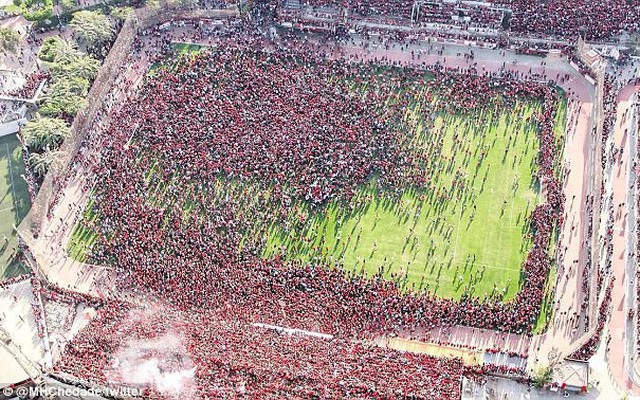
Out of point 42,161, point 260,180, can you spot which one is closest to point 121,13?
point 42,161

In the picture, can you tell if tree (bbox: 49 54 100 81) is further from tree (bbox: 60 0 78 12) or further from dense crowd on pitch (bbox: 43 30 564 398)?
tree (bbox: 60 0 78 12)

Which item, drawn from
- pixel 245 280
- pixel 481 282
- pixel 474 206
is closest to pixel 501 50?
pixel 474 206

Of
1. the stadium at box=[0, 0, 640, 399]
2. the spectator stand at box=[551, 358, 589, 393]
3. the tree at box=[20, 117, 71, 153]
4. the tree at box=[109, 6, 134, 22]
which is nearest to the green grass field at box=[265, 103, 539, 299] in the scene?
the stadium at box=[0, 0, 640, 399]

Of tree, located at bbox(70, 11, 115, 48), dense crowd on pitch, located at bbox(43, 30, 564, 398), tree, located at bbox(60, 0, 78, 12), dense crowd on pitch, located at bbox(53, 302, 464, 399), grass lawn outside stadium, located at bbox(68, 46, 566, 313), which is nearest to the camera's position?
dense crowd on pitch, located at bbox(53, 302, 464, 399)

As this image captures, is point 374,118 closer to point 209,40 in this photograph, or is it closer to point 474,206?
point 474,206

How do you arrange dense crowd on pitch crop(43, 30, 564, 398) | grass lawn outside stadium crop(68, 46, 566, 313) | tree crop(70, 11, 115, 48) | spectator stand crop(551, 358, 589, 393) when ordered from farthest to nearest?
tree crop(70, 11, 115, 48), grass lawn outside stadium crop(68, 46, 566, 313), dense crowd on pitch crop(43, 30, 564, 398), spectator stand crop(551, 358, 589, 393)

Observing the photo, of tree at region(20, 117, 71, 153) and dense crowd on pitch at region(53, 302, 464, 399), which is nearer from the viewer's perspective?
dense crowd on pitch at region(53, 302, 464, 399)
